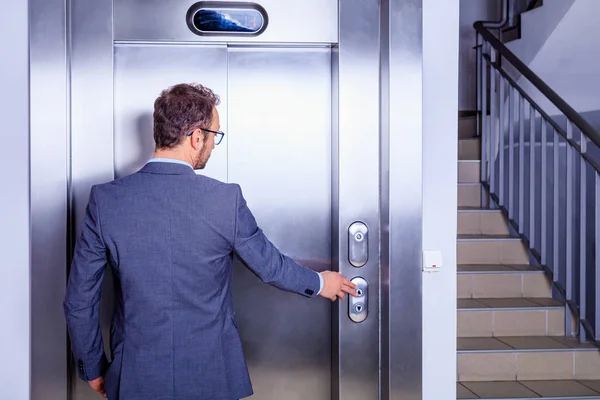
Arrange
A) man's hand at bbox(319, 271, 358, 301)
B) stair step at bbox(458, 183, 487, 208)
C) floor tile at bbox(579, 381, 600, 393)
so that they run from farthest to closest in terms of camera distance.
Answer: stair step at bbox(458, 183, 487, 208)
floor tile at bbox(579, 381, 600, 393)
man's hand at bbox(319, 271, 358, 301)

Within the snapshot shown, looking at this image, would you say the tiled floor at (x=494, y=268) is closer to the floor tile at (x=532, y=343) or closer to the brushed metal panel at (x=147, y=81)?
the floor tile at (x=532, y=343)

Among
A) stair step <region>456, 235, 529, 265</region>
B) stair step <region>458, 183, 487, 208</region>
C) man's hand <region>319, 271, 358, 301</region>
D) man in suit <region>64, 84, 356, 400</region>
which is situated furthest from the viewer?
stair step <region>458, 183, 487, 208</region>

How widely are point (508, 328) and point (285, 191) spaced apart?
234cm

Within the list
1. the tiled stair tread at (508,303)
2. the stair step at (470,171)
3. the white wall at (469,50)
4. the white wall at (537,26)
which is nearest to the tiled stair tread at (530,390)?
the tiled stair tread at (508,303)

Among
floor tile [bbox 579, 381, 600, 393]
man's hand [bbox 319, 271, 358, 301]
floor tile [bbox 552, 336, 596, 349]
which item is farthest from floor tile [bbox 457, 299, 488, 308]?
man's hand [bbox 319, 271, 358, 301]

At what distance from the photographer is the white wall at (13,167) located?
6.14 feet

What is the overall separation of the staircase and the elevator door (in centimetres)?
155

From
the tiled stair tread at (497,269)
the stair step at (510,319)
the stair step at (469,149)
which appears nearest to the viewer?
the stair step at (510,319)

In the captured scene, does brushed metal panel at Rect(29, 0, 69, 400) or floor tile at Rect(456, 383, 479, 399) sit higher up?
brushed metal panel at Rect(29, 0, 69, 400)

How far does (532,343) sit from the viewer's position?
3.71 metres

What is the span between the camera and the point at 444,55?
2.04m

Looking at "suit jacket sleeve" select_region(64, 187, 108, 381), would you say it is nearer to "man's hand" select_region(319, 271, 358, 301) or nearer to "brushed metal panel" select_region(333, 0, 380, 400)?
"man's hand" select_region(319, 271, 358, 301)

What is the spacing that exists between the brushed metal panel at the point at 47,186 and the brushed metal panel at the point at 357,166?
84cm

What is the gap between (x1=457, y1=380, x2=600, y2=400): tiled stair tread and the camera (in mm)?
3279
